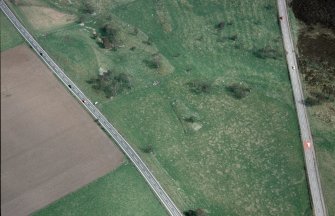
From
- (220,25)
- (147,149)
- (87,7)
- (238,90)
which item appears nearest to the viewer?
(147,149)

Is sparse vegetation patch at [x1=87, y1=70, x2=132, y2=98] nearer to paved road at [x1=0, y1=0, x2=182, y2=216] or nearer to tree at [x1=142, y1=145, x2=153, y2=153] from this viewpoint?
paved road at [x1=0, y1=0, x2=182, y2=216]

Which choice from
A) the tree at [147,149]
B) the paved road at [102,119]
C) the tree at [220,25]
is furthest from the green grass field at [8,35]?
the tree at [220,25]

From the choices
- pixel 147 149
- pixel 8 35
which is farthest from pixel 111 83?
pixel 8 35

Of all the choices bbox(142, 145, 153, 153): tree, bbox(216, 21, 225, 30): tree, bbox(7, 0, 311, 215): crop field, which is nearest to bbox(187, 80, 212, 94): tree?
bbox(7, 0, 311, 215): crop field

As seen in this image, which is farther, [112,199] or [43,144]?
[43,144]

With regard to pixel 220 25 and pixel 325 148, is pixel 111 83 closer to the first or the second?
pixel 220 25

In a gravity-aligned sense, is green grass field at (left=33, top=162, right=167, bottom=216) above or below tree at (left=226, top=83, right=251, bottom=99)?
below
